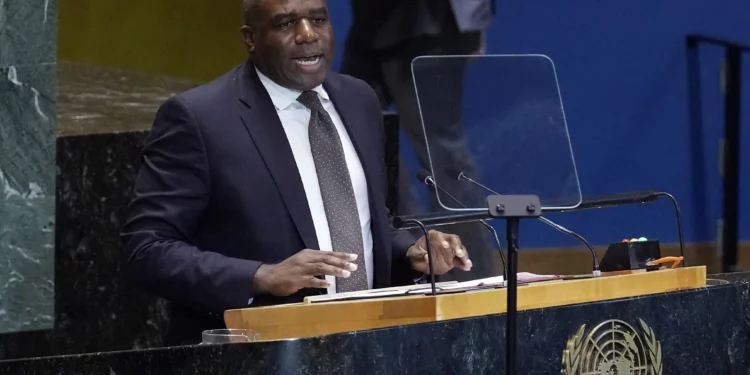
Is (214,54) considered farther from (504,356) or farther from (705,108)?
(504,356)

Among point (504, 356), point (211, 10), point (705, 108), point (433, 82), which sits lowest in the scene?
point (504, 356)

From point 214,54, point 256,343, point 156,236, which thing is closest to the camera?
point 256,343

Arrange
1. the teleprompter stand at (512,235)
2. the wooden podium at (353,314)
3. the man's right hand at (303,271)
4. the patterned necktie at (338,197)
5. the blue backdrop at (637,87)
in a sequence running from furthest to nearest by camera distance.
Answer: the blue backdrop at (637,87) < the patterned necktie at (338,197) < the man's right hand at (303,271) < the wooden podium at (353,314) < the teleprompter stand at (512,235)

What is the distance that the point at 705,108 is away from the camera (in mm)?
5191

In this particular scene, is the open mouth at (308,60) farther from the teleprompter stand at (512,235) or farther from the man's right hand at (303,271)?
the teleprompter stand at (512,235)

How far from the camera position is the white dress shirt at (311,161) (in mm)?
2836

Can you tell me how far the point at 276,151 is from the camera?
9.23 ft

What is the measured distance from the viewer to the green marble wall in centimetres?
462

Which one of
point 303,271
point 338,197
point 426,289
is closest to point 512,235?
point 426,289

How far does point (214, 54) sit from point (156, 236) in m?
2.34

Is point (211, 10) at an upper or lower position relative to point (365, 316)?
upper

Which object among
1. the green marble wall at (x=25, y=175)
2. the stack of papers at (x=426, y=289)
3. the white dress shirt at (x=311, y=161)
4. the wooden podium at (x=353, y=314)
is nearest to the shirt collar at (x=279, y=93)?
the white dress shirt at (x=311, y=161)

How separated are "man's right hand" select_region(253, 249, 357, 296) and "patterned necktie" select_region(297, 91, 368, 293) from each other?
0.33 meters

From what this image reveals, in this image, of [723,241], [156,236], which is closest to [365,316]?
[156,236]
